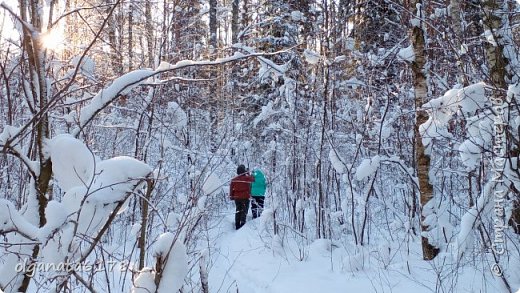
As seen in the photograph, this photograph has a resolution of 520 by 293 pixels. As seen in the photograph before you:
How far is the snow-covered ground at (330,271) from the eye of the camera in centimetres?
418

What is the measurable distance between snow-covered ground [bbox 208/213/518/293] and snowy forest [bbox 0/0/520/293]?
34 millimetres

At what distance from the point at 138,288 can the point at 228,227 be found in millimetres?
7427

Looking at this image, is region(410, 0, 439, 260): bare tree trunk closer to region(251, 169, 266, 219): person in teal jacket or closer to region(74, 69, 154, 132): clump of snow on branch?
region(74, 69, 154, 132): clump of snow on branch

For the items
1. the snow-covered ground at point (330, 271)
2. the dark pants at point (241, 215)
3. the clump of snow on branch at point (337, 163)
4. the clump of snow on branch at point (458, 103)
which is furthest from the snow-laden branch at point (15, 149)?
the dark pants at point (241, 215)

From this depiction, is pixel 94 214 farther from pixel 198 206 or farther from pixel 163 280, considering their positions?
pixel 198 206

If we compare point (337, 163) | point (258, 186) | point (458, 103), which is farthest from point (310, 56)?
point (258, 186)

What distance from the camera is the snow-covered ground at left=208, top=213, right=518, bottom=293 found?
418 centimetres

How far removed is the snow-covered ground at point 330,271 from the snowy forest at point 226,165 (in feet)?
0.11

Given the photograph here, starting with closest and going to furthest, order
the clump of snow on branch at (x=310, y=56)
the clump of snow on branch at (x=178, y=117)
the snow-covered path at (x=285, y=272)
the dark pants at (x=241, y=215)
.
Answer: the clump of snow on branch at (x=310, y=56)
the snow-covered path at (x=285, y=272)
the clump of snow on branch at (x=178, y=117)
the dark pants at (x=241, y=215)

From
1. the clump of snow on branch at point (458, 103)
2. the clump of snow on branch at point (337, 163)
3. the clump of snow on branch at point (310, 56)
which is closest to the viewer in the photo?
the clump of snow on branch at point (310, 56)

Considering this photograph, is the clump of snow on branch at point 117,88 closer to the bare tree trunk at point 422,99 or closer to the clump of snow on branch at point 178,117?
the bare tree trunk at point 422,99

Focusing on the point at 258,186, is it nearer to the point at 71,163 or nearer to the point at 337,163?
the point at 337,163

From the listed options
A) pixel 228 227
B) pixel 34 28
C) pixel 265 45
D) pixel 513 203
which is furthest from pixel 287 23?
pixel 34 28

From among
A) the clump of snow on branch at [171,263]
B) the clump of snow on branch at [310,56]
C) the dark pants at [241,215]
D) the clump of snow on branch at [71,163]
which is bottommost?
the dark pants at [241,215]
